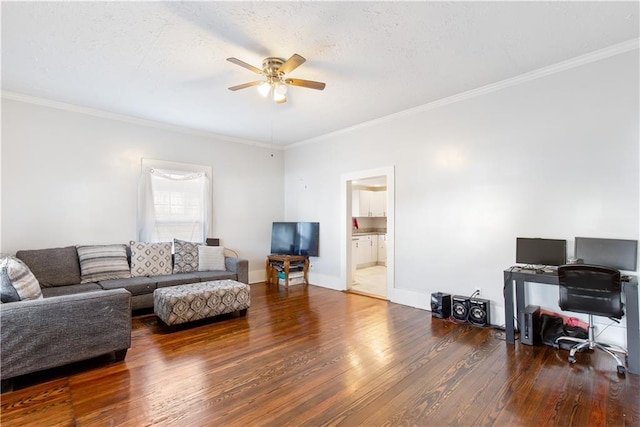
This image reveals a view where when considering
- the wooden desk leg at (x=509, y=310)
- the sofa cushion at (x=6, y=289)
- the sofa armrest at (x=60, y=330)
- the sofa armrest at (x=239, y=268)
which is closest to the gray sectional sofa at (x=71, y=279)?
the sofa armrest at (x=239, y=268)

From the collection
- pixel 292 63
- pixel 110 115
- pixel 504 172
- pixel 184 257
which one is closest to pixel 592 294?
pixel 504 172

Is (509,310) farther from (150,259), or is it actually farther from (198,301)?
(150,259)

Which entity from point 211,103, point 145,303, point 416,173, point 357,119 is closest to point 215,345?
point 145,303

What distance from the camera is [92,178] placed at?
439cm

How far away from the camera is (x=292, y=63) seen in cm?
267

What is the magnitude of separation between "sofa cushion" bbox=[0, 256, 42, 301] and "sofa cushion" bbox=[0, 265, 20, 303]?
0.02 m

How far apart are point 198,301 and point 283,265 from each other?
232 cm

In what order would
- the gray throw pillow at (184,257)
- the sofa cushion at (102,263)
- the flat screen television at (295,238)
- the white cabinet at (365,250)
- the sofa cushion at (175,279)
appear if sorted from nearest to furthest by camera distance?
the sofa cushion at (102,263), the sofa cushion at (175,279), the gray throw pillow at (184,257), the flat screen television at (295,238), the white cabinet at (365,250)

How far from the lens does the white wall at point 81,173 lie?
384cm

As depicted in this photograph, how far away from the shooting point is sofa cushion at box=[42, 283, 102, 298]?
341 centimetres

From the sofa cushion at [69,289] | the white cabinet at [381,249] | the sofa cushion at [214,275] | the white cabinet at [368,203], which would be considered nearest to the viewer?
the sofa cushion at [69,289]

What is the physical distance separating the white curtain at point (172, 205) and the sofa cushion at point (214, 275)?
2.99ft

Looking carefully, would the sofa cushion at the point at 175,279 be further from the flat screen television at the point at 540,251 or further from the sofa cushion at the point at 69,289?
the flat screen television at the point at 540,251

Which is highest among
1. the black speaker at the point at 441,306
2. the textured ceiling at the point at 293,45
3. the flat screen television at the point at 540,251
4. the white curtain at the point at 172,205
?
the textured ceiling at the point at 293,45
